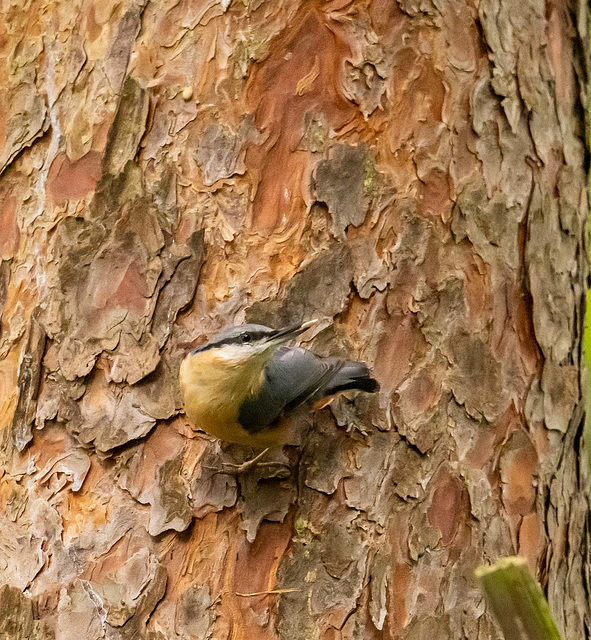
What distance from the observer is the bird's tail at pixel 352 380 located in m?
1.72

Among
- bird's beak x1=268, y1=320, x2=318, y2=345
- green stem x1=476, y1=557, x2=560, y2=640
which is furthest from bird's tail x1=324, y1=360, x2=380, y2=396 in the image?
green stem x1=476, y1=557, x2=560, y2=640

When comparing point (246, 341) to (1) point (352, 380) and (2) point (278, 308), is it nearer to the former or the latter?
(2) point (278, 308)

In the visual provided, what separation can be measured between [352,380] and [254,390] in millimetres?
255

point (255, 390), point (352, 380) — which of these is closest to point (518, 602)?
point (352, 380)

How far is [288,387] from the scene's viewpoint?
1805 millimetres

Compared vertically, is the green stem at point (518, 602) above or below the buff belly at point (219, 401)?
above

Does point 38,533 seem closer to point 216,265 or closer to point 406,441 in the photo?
point 216,265

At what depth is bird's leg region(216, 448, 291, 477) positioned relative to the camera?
5.77 ft

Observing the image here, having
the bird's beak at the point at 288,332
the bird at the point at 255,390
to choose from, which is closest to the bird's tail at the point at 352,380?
the bird at the point at 255,390

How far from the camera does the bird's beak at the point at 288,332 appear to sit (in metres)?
1.74

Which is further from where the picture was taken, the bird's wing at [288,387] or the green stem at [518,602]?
the bird's wing at [288,387]

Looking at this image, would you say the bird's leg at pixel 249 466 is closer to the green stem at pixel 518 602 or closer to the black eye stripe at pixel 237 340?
the black eye stripe at pixel 237 340

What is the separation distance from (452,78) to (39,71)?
1093 mm

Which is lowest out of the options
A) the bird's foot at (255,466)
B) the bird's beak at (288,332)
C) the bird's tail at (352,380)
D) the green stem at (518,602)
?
the bird's foot at (255,466)
